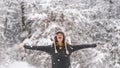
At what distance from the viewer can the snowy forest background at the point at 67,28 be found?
43.6 feet

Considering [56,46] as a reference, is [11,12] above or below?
below

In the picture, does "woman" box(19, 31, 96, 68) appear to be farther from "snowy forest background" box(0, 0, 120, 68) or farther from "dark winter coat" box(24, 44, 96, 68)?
"snowy forest background" box(0, 0, 120, 68)

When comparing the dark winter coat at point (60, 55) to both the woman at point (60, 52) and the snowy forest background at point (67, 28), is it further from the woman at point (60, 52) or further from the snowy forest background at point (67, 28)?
the snowy forest background at point (67, 28)

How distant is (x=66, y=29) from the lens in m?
13.3

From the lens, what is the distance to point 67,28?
43.7 ft

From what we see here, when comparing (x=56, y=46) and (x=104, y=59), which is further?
(x=104, y=59)

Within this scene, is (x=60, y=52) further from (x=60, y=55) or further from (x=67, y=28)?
(x=67, y=28)

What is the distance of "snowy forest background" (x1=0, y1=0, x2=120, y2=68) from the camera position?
13.3 meters

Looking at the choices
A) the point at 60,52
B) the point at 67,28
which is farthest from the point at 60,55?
the point at 67,28

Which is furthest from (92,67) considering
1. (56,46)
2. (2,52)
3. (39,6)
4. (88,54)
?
(56,46)

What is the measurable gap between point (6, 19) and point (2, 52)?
2.33 m

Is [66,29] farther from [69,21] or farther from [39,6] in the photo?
[39,6]

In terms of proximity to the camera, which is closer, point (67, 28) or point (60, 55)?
point (60, 55)

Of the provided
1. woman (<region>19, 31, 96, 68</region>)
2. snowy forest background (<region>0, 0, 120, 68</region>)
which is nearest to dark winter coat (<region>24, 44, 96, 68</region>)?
woman (<region>19, 31, 96, 68</region>)
